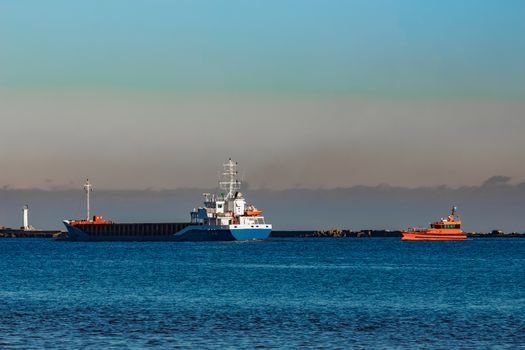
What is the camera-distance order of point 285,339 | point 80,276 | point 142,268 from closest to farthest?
point 285,339, point 80,276, point 142,268

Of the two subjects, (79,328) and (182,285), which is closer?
(79,328)

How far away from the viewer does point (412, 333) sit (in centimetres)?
4931

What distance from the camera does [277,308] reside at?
2448 inches

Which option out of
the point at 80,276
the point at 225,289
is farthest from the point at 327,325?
the point at 80,276

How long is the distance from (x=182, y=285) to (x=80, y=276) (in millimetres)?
19118

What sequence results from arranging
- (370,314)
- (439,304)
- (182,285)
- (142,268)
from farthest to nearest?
1. (142,268)
2. (182,285)
3. (439,304)
4. (370,314)

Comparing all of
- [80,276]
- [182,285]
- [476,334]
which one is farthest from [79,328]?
[80,276]

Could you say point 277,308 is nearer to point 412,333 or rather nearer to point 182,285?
point 412,333

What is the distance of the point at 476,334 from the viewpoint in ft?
161

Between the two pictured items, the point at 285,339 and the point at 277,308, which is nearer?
the point at 285,339

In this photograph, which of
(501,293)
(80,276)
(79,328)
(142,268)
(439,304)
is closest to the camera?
(79,328)

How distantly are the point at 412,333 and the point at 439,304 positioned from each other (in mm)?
16896

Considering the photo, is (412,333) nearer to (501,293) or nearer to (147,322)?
(147,322)

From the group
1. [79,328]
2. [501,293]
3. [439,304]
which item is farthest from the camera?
[501,293]
